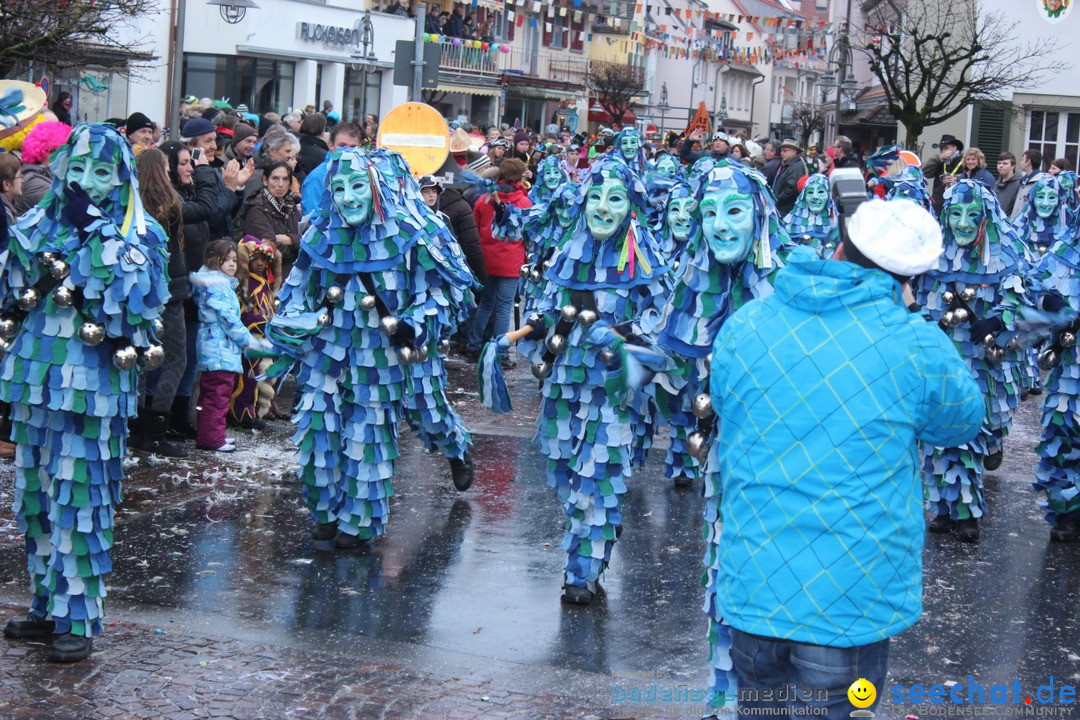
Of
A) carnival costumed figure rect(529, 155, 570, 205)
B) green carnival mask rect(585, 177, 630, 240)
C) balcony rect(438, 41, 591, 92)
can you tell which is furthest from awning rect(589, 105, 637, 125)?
green carnival mask rect(585, 177, 630, 240)

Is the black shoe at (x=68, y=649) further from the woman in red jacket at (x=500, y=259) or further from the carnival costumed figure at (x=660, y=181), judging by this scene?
the woman in red jacket at (x=500, y=259)

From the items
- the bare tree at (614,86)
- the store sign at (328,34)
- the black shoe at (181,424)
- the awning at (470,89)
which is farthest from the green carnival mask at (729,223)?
the bare tree at (614,86)

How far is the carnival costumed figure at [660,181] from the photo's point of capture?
1272cm

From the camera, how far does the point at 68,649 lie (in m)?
5.43

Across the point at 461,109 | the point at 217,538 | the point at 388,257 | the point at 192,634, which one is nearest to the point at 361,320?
the point at 388,257

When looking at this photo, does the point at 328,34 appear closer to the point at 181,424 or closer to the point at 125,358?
the point at 181,424

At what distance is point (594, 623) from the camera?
247 inches

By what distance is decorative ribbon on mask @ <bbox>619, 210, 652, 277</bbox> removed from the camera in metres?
6.75

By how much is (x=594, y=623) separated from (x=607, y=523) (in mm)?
510

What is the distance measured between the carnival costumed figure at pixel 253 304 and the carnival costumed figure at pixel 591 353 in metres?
3.50

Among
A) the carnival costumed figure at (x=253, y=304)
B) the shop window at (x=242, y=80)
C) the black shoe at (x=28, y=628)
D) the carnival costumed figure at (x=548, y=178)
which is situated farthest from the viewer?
the shop window at (x=242, y=80)

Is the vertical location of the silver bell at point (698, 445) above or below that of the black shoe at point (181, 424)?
above

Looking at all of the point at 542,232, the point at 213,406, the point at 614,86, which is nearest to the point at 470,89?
the point at 614,86

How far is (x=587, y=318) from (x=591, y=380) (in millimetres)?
297
